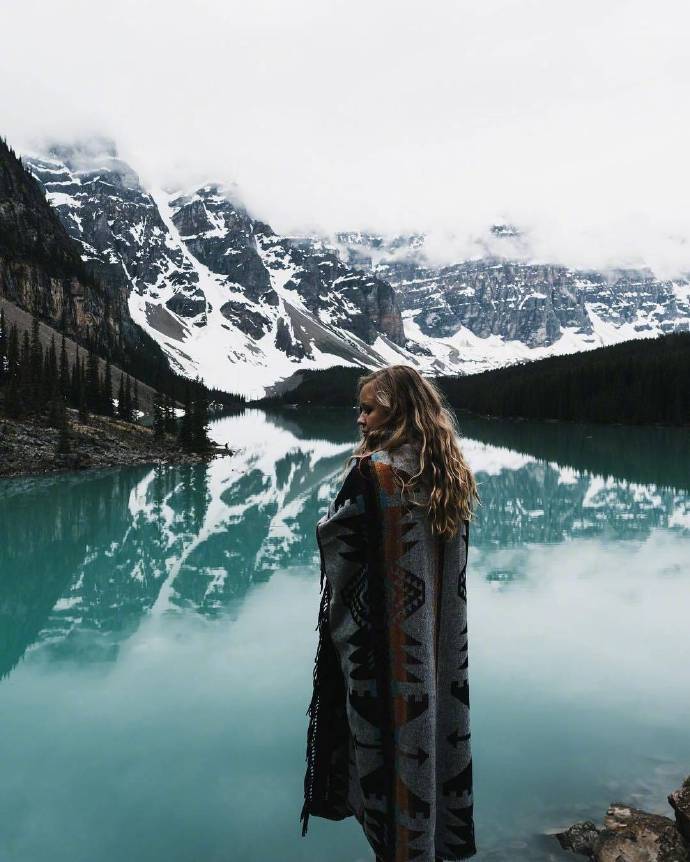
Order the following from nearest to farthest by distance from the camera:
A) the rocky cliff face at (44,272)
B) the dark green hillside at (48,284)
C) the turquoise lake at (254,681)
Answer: the turquoise lake at (254,681)
the dark green hillside at (48,284)
the rocky cliff face at (44,272)

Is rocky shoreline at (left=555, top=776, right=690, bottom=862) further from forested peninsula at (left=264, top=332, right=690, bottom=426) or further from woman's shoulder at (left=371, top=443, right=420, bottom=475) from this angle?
forested peninsula at (left=264, top=332, right=690, bottom=426)

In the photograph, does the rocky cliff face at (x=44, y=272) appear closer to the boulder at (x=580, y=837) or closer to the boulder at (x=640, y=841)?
the boulder at (x=580, y=837)

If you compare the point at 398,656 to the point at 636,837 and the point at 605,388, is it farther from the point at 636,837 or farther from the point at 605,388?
the point at 605,388

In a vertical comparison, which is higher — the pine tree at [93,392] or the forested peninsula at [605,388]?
the forested peninsula at [605,388]

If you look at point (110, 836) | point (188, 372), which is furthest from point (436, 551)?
point (188, 372)

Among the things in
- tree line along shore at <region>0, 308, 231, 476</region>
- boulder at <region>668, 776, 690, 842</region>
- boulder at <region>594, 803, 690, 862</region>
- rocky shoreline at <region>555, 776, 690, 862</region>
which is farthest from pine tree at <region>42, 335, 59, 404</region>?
boulder at <region>668, 776, 690, 842</region>

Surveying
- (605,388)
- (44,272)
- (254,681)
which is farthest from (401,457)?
(44,272)

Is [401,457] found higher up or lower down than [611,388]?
lower down

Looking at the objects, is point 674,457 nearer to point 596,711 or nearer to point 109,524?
point 109,524

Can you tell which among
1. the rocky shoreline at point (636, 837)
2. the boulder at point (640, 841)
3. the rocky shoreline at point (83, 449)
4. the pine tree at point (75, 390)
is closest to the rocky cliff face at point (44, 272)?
the pine tree at point (75, 390)

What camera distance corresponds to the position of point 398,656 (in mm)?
2582

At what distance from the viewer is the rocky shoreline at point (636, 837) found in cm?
416

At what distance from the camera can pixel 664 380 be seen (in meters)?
65.8

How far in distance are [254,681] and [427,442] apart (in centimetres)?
610
